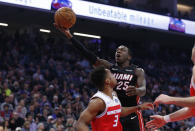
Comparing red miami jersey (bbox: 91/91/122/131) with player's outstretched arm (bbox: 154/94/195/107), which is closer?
player's outstretched arm (bbox: 154/94/195/107)

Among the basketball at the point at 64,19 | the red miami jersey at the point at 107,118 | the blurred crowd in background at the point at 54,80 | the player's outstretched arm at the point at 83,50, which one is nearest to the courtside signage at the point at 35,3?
the blurred crowd in background at the point at 54,80

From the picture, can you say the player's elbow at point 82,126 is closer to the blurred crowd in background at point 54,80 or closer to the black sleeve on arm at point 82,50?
the black sleeve on arm at point 82,50

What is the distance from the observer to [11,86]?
11.7 m

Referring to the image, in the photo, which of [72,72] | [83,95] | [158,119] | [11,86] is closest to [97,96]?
[158,119]

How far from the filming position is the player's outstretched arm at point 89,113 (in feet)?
12.9

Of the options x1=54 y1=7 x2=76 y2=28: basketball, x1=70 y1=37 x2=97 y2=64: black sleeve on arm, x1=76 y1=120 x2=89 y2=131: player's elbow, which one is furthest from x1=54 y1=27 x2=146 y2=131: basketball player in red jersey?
x1=76 y1=120 x2=89 y2=131: player's elbow

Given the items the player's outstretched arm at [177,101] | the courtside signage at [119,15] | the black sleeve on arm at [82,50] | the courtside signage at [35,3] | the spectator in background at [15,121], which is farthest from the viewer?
the courtside signage at [119,15]

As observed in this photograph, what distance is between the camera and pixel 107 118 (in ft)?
13.5

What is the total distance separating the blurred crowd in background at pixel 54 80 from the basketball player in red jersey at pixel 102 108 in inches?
225

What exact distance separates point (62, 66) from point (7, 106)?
5.34 meters

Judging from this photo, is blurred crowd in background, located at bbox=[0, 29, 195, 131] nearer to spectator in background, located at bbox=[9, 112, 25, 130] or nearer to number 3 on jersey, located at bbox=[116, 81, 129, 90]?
spectator in background, located at bbox=[9, 112, 25, 130]

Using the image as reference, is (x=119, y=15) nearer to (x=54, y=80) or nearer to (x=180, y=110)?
(x=54, y=80)

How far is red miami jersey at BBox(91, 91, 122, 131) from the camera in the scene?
4094mm

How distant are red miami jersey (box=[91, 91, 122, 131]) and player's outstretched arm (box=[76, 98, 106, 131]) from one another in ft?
0.20
